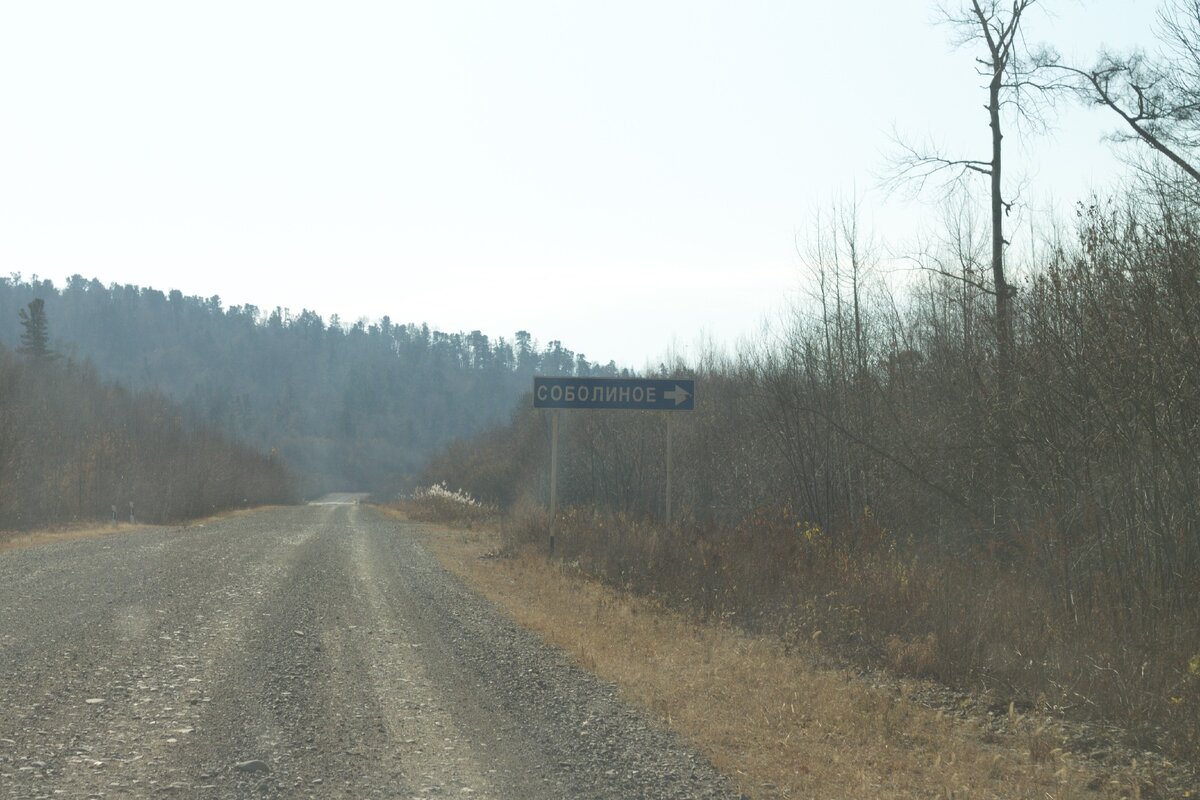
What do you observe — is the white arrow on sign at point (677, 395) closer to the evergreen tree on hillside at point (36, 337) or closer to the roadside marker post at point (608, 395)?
the roadside marker post at point (608, 395)

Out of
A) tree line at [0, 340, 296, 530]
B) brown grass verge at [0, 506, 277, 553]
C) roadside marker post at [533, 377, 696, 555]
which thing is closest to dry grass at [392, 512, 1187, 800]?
roadside marker post at [533, 377, 696, 555]

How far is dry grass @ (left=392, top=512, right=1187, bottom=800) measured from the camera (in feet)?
18.9

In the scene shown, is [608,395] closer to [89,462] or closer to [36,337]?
[89,462]

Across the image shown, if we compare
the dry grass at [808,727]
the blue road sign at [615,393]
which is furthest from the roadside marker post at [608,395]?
the dry grass at [808,727]

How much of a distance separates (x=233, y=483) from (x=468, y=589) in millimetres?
59734

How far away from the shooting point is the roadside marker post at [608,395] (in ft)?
62.6

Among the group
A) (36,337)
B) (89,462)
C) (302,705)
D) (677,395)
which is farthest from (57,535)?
(36,337)

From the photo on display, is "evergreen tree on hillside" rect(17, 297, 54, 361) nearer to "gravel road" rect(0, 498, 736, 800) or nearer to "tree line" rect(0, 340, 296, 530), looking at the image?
"tree line" rect(0, 340, 296, 530)

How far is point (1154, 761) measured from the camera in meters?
6.16

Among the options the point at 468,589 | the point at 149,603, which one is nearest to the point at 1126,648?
the point at 468,589

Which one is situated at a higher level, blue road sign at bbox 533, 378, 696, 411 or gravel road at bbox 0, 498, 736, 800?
blue road sign at bbox 533, 378, 696, 411

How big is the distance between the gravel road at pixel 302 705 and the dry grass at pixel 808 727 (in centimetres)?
36

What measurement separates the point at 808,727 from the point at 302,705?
3677 millimetres

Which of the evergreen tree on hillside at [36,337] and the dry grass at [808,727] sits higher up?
the evergreen tree on hillside at [36,337]
